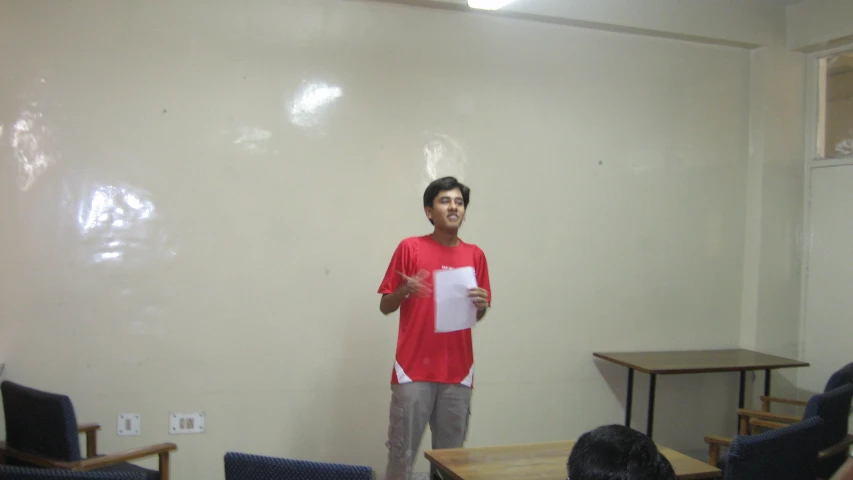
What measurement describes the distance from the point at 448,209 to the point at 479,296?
383 mm

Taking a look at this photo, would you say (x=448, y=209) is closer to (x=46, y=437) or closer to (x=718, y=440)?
(x=718, y=440)

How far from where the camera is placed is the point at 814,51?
14.9 ft

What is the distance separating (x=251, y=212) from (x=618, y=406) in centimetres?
256

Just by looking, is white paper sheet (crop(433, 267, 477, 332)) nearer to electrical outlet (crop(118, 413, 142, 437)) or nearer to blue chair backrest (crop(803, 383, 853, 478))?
blue chair backrest (crop(803, 383, 853, 478))

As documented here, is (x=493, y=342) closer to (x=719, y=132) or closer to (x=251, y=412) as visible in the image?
(x=251, y=412)

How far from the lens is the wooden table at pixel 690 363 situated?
3.73 metres

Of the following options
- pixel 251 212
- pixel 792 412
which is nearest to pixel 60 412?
pixel 251 212

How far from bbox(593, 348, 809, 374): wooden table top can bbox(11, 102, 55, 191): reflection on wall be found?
10.6 ft

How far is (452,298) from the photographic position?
263 cm

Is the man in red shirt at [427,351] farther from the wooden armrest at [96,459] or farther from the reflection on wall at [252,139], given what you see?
the reflection on wall at [252,139]

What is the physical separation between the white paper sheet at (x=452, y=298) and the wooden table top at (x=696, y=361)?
4.98 feet

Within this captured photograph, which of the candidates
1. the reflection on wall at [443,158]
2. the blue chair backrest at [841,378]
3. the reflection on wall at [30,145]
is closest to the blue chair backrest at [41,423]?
the reflection on wall at [30,145]

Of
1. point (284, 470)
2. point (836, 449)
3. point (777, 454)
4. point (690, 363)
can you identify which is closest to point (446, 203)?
point (284, 470)

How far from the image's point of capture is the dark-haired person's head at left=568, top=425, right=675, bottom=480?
124cm
